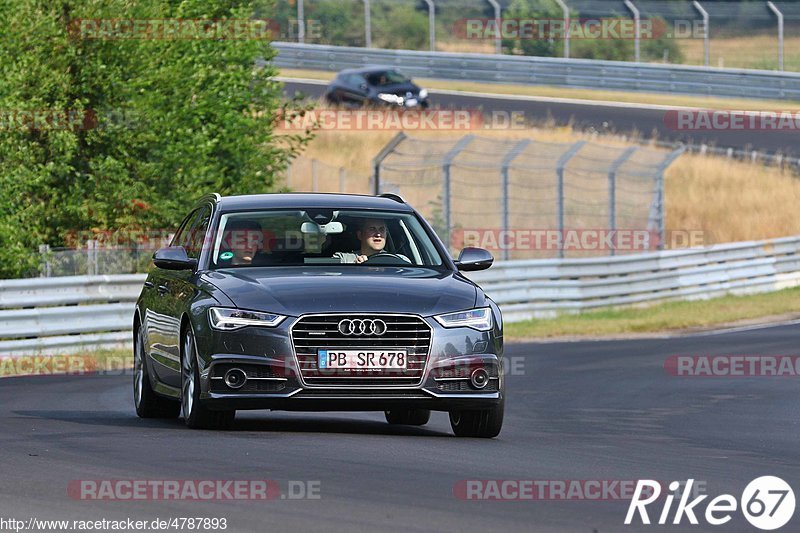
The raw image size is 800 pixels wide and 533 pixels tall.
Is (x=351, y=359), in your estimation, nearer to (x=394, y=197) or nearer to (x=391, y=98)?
(x=394, y=197)

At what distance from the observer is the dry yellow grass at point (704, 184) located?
38812 millimetres

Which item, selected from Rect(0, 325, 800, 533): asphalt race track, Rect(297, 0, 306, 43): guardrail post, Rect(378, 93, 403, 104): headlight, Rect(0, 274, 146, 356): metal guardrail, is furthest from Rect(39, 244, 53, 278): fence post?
Rect(297, 0, 306, 43): guardrail post

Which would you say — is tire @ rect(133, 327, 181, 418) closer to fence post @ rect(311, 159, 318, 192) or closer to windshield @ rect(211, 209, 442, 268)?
windshield @ rect(211, 209, 442, 268)

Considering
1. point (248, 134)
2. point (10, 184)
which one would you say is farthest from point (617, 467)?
point (248, 134)

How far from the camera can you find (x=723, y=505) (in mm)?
7789

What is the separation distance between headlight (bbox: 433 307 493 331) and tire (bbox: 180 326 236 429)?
4.84 ft

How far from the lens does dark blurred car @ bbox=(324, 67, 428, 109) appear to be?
47.3 metres

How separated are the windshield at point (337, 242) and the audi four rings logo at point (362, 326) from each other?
105 cm

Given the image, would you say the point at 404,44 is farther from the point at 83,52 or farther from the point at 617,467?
the point at 617,467

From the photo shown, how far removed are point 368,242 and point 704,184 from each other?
103 ft

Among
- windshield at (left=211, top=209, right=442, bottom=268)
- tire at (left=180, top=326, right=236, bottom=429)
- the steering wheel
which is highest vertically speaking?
windshield at (left=211, top=209, right=442, bottom=268)

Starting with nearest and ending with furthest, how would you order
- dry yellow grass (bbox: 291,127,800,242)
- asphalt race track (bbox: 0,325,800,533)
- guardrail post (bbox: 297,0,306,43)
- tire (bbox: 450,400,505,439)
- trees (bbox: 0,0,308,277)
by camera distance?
1. asphalt race track (bbox: 0,325,800,533)
2. tire (bbox: 450,400,505,439)
3. trees (bbox: 0,0,308,277)
4. dry yellow grass (bbox: 291,127,800,242)
5. guardrail post (bbox: 297,0,306,43)

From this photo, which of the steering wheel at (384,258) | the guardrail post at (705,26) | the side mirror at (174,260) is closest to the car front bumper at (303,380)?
the side mirror at (174,260)

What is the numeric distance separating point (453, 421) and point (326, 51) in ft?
146
